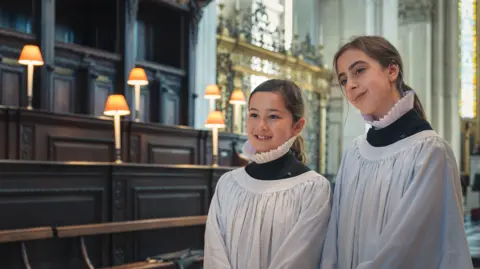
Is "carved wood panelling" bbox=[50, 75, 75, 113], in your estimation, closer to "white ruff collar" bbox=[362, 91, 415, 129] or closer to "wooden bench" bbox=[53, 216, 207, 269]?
"wooden bench" bbox=[53, 216, 207, 269]

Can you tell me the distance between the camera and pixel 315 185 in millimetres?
2035

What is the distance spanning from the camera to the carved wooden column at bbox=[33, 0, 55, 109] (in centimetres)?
663

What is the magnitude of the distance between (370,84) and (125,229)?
10.1 feet

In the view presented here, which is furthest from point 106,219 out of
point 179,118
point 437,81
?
point 437,81

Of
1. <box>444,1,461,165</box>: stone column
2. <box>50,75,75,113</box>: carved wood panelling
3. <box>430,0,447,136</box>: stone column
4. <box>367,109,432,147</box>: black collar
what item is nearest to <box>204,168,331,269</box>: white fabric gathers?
<box>367,109,432,147</box>: black collar

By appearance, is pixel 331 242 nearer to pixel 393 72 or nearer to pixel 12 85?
pixel 393 72

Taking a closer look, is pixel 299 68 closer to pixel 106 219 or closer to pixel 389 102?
pixel 106 219

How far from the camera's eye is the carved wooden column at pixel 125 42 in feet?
25.6

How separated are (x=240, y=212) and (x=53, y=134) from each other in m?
3.86

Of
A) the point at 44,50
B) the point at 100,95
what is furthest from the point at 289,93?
the point at 100,95

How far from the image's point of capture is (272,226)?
2035mm

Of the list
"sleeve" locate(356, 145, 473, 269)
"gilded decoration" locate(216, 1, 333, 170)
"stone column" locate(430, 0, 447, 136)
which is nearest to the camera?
"sleeve" locate(356, 145, 473, 269)

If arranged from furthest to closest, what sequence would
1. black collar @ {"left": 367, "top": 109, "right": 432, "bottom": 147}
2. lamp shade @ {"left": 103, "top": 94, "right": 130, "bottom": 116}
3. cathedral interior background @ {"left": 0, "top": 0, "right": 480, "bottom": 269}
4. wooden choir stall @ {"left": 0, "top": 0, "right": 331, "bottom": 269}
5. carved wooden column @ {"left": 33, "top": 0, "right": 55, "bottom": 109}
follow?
carved wooden column @ {"left": 33, "top": 0, "right": 55, "bottom": 109} < lamp shade @ {"left": 103, "top": 94, "right": 130, "bottom": 116} < cathedral interior background @ {"left": 0, "top": 0, "right": 480, "bottom": 269} < wooden choir stall @ {"left": 0, "top": 0, "right": 331, "bottom": 269} < black collar @ {"left": 367, "top": 109, "right": 432, "bottom": 147}

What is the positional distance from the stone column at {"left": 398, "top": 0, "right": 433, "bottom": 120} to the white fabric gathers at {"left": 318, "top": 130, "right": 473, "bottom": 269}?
1319cm
